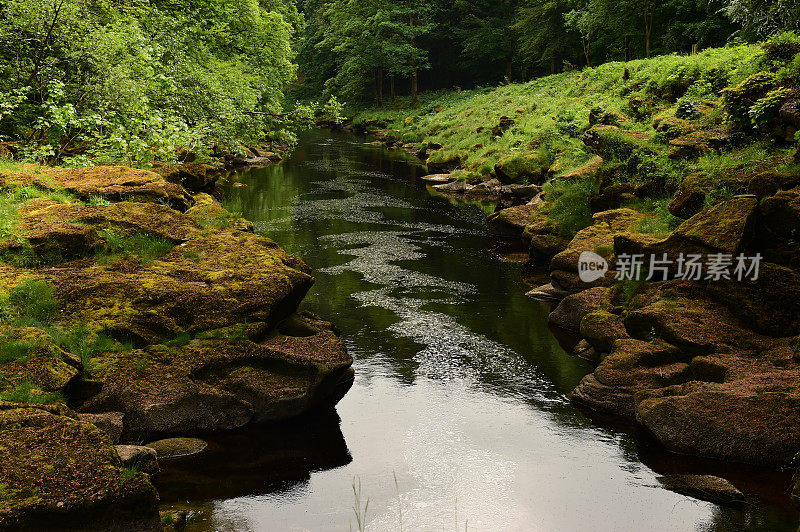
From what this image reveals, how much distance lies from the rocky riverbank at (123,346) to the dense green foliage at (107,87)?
328 cm

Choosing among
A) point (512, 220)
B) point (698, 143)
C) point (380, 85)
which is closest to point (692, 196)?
point (698, 143)

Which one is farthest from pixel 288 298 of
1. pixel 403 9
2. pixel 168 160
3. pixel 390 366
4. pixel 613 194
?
pixel 403 9

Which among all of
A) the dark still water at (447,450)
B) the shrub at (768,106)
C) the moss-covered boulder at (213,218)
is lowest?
the dark still water at (447,450)

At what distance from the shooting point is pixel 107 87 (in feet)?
53.0

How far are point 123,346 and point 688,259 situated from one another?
9.72m

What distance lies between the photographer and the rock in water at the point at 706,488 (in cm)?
745

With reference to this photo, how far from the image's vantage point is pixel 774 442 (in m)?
8.11

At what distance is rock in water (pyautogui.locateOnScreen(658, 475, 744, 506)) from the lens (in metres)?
7.45

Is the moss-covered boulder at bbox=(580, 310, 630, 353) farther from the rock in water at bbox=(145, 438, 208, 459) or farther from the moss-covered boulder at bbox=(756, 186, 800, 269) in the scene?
the rock in water at bbox=(145, 438, 208, 459)

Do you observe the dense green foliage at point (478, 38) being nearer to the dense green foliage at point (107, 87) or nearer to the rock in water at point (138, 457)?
the dense green foliage at point (107, 87)

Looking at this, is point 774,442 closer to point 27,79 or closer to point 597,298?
point 597,298

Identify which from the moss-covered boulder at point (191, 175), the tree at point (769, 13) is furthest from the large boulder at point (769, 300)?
the moss-covered boulder at point (191, 175)

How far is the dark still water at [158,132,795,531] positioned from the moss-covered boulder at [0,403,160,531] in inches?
46.8

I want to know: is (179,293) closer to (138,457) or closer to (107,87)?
(138,457)
